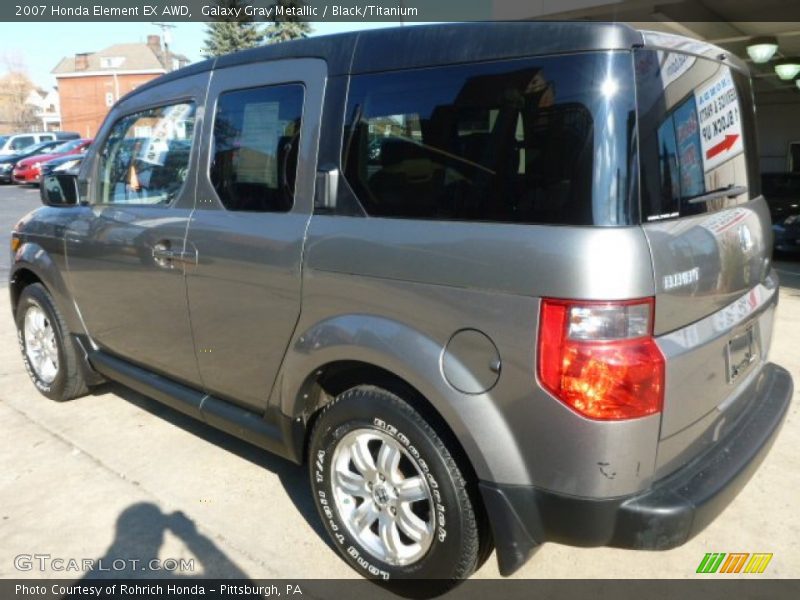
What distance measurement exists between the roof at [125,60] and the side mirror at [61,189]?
2397 inches

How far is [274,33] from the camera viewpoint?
119 ft

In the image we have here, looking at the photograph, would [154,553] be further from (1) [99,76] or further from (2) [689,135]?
(1) [99,76]

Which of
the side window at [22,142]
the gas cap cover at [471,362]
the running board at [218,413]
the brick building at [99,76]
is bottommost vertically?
the running board at [218,413]

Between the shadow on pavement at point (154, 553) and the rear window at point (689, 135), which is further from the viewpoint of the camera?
the shadow on pavement at point (154, 553)

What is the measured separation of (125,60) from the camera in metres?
60.9

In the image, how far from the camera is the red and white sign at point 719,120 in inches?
92.6

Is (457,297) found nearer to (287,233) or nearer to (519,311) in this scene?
(519,311)

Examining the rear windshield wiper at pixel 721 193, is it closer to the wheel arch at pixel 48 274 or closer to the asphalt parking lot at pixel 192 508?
the asphalt parking lot at pixel 192 508

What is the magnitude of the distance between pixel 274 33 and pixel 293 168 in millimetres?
37014

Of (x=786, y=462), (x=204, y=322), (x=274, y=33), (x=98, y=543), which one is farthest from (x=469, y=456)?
(x=274, y=33)

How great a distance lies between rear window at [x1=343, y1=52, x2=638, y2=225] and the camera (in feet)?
6.36

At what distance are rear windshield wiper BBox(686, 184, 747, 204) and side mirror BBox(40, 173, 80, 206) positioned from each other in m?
3.42

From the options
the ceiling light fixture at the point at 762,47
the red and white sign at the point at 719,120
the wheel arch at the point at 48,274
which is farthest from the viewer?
the ceiling light fixture at the point at 762,47

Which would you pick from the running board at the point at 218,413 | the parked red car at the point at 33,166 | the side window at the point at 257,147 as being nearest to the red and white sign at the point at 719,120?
the side window at the point at 257,147
